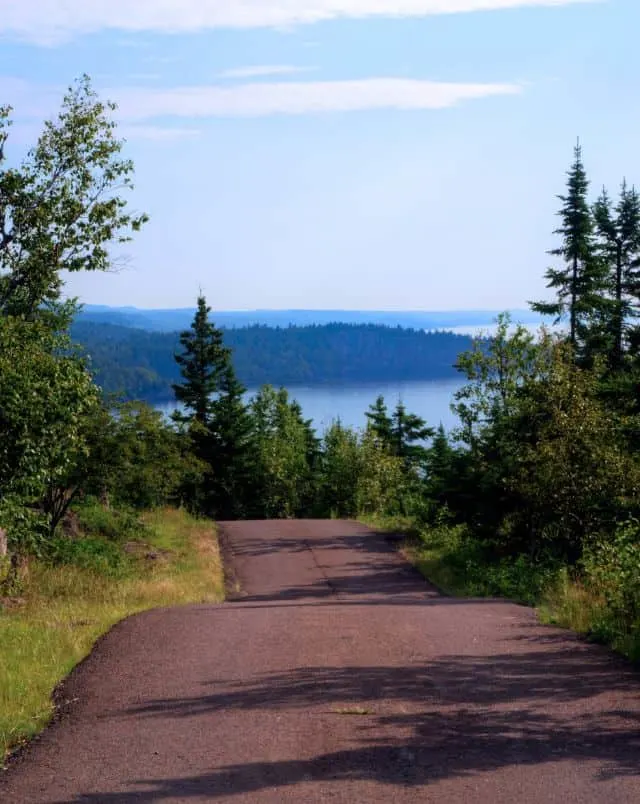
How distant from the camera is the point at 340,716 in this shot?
7.38 meters

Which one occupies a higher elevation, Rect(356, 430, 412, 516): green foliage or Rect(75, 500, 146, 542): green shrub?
Rect(75, 500, 146, 542): green shrub

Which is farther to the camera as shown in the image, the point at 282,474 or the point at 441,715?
the point at 282,474

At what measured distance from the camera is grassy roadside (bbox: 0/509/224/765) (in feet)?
27.4

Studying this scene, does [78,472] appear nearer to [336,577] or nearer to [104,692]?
[336,577]

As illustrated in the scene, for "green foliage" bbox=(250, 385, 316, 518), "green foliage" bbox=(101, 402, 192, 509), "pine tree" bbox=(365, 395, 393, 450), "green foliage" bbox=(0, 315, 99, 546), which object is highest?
"green foliage" bbox=(0, 315, 99, 546)

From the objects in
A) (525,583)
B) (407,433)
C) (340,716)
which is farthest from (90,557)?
(407,433)

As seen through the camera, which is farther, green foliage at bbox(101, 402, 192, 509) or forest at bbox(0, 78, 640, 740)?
green foliage at bbox(101, 402, 192, 509)

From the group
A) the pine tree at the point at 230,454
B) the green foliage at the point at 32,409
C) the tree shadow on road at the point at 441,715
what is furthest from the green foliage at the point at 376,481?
the tree shadow on road at the point at 441,715

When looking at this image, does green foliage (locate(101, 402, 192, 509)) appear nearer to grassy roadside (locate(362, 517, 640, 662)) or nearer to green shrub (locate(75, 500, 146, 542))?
green shrub (locate(75, 500, 146, 542))

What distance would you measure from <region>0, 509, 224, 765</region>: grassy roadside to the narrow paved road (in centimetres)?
31

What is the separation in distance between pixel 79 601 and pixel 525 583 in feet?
26.9

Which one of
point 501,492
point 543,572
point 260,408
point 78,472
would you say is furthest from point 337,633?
point 260,408

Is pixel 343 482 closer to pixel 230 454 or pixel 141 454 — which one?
pixel 230 454

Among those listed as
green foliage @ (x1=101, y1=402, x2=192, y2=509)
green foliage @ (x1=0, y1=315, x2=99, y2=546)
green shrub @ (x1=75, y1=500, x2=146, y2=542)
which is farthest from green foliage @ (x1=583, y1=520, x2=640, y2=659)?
green shrub @ (x1=75, y1=500, x2=146, y2=542)
